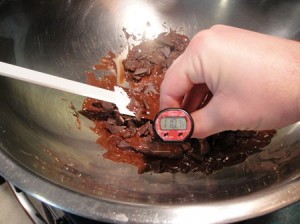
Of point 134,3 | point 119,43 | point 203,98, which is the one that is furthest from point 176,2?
point 203,98

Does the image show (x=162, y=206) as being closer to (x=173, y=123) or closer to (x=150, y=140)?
(x=173, y=123)

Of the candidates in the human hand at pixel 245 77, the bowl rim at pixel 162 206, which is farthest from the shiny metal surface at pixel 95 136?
the human hand at pixel 245 77

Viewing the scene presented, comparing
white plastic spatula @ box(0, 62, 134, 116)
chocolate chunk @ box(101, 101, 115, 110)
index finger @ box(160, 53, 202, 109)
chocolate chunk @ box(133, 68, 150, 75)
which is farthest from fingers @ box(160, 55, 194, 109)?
chocolate chunk @ box(133, 68, 150, 75)

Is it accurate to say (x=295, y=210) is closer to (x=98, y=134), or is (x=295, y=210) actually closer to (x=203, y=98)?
(x=203, y=98)

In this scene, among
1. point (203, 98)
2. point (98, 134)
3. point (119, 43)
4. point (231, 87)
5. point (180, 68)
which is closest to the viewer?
point (231, 87)

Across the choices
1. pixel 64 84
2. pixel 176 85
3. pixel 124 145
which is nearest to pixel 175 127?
pixel 176 85

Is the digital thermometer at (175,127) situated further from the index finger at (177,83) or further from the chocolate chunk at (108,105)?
the chocolate chunk at (108,105)
